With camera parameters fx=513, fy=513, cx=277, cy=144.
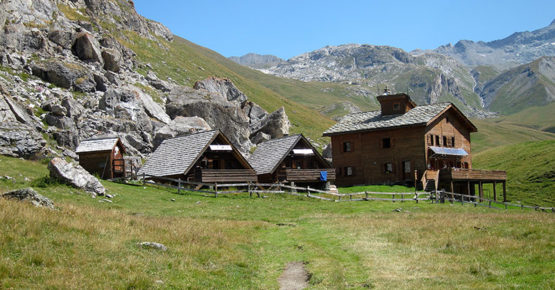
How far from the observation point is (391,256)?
60.2ft

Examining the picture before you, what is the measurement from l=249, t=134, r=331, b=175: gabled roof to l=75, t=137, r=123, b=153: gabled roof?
48.2 ft

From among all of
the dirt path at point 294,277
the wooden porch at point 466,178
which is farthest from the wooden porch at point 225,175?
the dirt path at point 294,277

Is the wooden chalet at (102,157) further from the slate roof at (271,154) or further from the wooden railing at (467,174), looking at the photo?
the wooden railing at (467,174)

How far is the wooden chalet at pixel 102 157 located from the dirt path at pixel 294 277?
30.8 meters

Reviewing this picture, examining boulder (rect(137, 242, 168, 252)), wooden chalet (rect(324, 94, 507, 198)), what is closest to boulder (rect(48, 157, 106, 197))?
boulder (rect(137, 242, 168, 252))

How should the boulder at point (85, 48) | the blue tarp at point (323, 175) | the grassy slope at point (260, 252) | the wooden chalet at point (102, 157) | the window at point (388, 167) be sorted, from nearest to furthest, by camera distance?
the grassy slope at point (260, 252)
the wooden chalet at point (102, 157)
the blue tarp at point (323, 175)
the window at point (388, 167)
the boulder at point (85, 48)

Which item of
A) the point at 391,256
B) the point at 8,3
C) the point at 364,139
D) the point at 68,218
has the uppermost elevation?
the point at 8,3

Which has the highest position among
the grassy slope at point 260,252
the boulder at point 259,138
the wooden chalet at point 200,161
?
the boulder at point 259,138

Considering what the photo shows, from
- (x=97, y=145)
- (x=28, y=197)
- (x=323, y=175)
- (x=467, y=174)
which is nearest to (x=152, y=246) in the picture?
(x=28, y=197)

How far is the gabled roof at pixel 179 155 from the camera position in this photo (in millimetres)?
45750

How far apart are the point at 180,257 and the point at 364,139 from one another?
51.1m

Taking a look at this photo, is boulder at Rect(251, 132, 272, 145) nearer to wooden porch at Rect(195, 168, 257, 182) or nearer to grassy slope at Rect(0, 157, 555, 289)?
wooden porch at Rect(195, 168, 257, 182)

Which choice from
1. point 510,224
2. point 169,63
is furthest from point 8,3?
point 510,224

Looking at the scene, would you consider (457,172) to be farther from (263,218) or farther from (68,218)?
(68,218)
